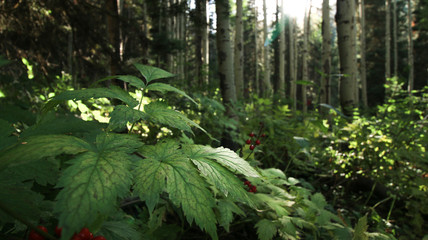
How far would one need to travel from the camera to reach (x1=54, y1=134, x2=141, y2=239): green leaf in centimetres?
48

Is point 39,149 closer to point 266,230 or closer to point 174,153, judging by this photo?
point 174,153

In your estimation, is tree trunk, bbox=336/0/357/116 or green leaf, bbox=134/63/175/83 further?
tree trunk, bbox=336/0/357/116

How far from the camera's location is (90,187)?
53 centimetres

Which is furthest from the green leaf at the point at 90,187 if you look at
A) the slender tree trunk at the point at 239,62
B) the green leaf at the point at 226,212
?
the slender tree trunk at the point at 239,62

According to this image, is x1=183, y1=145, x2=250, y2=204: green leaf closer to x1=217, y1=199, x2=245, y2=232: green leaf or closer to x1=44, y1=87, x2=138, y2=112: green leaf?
x1=44, y1=87, x2=138, y2=112: green leaf

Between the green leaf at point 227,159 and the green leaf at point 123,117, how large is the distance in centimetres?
23

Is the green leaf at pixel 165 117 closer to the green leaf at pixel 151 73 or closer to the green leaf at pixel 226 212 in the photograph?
the green leaf at pixel 151 73

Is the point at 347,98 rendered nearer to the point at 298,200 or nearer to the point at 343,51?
the point at 343,51

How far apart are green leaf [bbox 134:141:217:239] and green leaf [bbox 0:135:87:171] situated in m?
0.17

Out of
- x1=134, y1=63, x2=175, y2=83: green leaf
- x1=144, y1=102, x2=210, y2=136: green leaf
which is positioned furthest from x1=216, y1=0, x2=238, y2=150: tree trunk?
x1=144, y1=102, x2=210, y2=136: green leaf

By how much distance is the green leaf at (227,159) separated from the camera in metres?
0.79

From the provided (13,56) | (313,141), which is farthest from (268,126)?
(13,56)

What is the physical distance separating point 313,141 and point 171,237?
313 centimetres

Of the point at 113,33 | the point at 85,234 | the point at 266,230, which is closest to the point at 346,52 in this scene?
the point at 113,33
